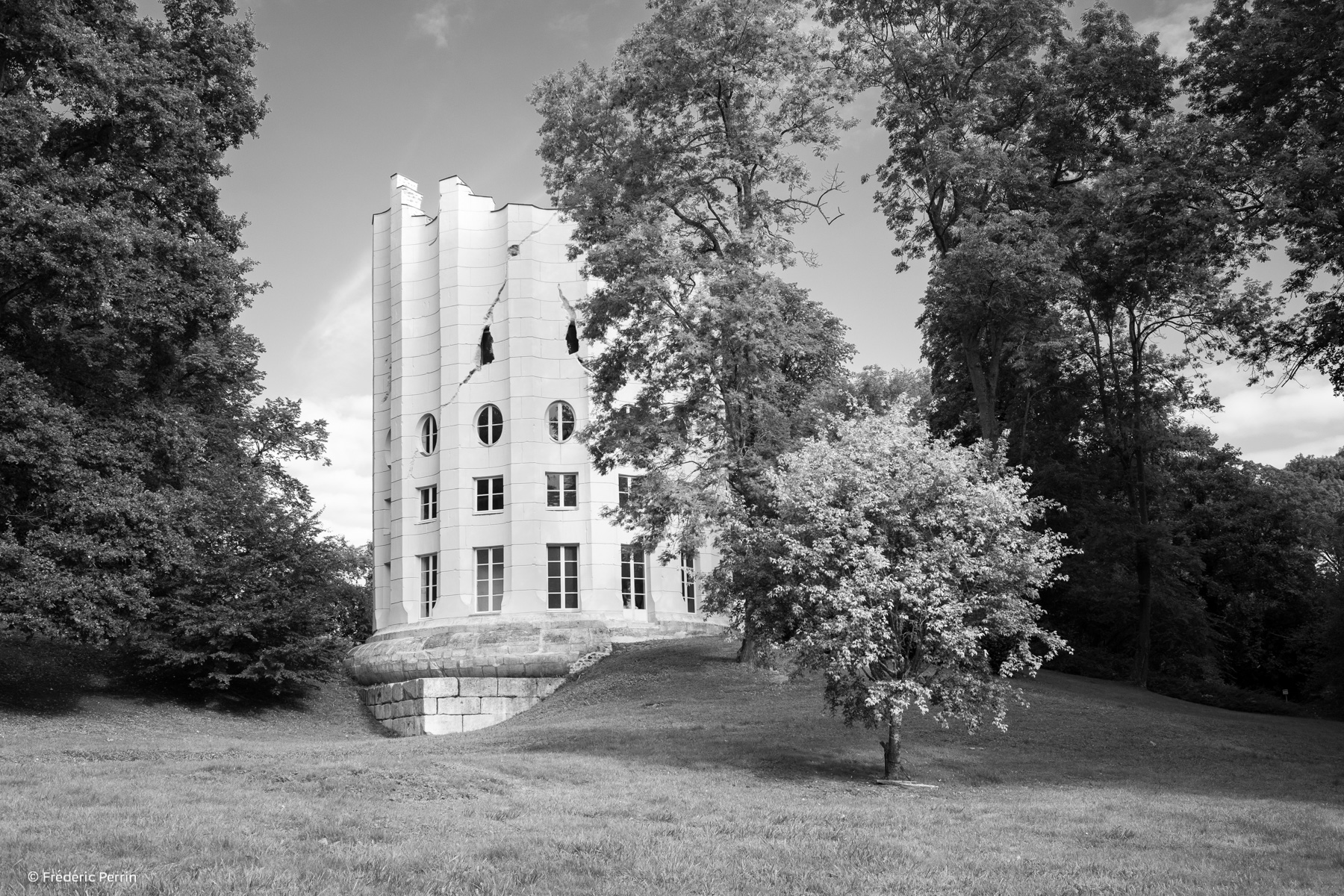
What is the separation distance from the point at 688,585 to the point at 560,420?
7.42 meters

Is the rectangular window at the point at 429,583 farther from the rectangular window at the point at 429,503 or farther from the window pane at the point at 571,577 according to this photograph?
the window pane at the point at 571,577

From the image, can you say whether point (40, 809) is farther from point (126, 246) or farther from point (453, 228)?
point (453, 228)

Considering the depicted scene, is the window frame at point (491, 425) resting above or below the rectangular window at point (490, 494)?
above

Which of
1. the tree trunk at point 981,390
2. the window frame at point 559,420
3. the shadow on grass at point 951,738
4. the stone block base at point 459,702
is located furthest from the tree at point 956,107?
the stone block base at point 459,702

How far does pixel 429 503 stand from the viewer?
3984cm

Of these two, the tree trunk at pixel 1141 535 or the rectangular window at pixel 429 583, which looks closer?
the tree trunk at pixel 1141 535

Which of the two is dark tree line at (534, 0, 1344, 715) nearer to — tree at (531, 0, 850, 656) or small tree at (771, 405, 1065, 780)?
tree at (531, 0, 850, 656)

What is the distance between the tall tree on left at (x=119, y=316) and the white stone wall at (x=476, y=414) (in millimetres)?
7174

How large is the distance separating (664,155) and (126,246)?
1375 centimetres

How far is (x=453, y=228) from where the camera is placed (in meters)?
40.7

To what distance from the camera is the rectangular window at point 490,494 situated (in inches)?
1528

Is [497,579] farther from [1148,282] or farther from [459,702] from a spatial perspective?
[1148,282]

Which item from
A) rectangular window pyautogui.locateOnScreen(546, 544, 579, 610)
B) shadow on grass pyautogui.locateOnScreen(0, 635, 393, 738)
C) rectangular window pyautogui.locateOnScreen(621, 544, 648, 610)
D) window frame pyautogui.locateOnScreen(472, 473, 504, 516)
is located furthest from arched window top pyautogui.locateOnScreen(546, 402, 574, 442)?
shadow on grass pyautogui.locateOnScreen(0, 635, 393, 738)

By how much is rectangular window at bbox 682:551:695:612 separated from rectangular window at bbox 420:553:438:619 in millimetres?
8640
